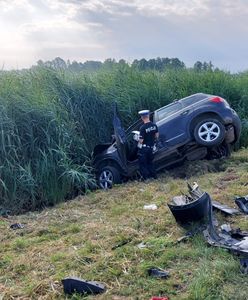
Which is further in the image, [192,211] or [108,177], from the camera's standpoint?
[108,177]

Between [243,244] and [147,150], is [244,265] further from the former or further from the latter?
[147,150]

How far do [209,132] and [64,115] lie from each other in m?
3.07

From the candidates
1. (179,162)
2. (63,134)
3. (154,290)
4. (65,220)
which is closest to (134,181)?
(179,162)

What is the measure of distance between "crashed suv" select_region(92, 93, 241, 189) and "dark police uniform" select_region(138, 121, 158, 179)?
245mm

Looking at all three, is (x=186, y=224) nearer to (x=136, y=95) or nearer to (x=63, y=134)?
(x=63, y=134)

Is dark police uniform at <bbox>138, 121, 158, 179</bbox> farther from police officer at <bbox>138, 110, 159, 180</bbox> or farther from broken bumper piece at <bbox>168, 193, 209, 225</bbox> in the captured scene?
broken bumper piece at <bbox>168, 193, 209, 225</bbox>

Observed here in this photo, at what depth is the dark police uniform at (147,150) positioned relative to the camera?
8812 millimetres

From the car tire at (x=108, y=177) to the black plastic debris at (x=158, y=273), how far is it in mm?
5000

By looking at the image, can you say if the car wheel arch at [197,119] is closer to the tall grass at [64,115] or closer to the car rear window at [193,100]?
the car rear window at [193,100]

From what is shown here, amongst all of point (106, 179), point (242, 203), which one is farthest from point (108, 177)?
point (242, 203)

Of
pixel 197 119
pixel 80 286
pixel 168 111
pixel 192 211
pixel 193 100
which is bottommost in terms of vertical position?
pixel 80 286

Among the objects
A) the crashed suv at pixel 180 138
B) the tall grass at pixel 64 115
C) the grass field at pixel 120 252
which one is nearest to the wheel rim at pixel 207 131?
the crashed suv at pixel 180 138

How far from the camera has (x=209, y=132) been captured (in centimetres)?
909

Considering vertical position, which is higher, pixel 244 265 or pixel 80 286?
pixel 244 265
